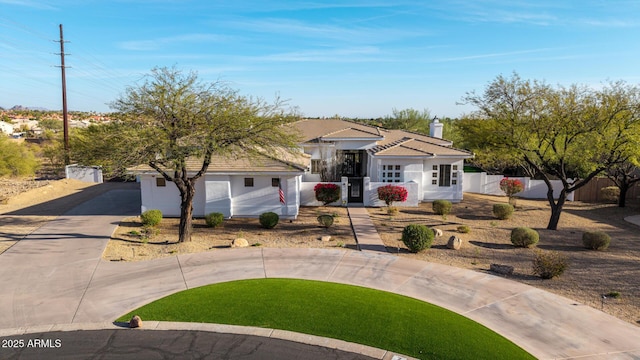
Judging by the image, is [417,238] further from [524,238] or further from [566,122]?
[566,122]

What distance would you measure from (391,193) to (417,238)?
8494 millimetres

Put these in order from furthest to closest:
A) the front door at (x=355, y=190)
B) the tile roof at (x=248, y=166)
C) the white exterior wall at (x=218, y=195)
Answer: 1. the front door at (x=355, y=190)
2. the white exterior wall at (x=218, y=195)
3. the tile roof at (x=248, y=166)

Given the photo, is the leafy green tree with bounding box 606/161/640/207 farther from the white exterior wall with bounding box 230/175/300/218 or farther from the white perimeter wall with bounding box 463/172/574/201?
the white exterior wall with bounding box 230/175/300/218

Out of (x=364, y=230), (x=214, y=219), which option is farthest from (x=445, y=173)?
(x=214, y=219)

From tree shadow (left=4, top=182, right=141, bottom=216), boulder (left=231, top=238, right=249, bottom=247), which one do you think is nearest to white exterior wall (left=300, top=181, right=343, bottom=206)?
boulder (left=231, top=238, right=249, bottom=247)

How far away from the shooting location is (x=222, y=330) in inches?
392

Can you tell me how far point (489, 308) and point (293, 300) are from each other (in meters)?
5.45

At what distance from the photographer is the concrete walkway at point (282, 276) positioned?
9.95m

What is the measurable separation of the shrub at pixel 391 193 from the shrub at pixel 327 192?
8.71ft

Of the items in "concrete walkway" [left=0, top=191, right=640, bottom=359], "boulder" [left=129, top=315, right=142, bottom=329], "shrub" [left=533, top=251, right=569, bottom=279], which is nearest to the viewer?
"concrete walkway" [left=0, top=191, right=640, bottom=359]

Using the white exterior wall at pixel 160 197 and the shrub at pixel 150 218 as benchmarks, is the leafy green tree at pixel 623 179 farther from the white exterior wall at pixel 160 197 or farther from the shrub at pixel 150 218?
the shrub at pixel 150 218

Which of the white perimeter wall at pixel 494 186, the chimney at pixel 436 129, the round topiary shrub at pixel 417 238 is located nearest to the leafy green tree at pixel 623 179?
the white perimeter wall at pixel 494 186

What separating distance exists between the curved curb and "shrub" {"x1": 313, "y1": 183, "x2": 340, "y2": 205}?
48.6ft

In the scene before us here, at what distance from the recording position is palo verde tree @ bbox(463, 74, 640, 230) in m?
18.2
